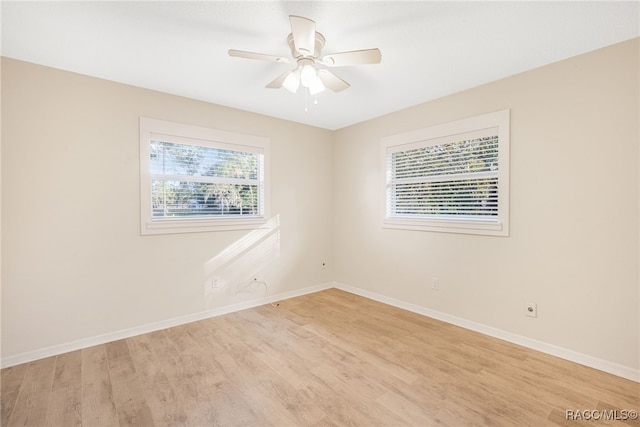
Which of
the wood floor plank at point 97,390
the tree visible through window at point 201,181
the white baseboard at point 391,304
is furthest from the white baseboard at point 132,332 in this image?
the tree visible through window at point 201,181

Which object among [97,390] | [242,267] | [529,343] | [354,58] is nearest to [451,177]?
[529,343]

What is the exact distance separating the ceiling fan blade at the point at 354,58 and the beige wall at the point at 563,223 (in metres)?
1.64

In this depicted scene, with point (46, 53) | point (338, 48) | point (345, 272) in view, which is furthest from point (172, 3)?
point (345, 272)

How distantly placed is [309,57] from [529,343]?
3070mm

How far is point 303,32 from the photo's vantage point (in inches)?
68.4

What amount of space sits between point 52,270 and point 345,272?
3436mm

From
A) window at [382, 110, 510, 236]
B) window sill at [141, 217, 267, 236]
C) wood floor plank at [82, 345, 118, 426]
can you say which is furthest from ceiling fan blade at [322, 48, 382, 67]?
wood floor plank at [82, 345, 118, 426]

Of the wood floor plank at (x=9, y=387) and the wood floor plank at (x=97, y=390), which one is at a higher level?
the wood floor plank at (x=9, y=387)

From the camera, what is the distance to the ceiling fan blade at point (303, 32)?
1640 mm

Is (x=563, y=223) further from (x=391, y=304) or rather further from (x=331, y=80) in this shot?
(x=331, y=80)

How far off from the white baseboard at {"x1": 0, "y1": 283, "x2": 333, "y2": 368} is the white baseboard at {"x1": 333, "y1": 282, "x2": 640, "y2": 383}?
1.61m

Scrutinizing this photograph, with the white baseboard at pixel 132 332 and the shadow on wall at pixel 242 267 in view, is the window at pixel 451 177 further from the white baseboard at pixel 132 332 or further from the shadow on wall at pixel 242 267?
the white baseboard at pixel 132 332

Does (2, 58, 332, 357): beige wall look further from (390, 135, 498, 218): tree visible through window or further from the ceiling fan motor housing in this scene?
(390, 135, 498, 218): tree visible through window

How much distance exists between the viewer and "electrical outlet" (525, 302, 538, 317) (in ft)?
8.71
